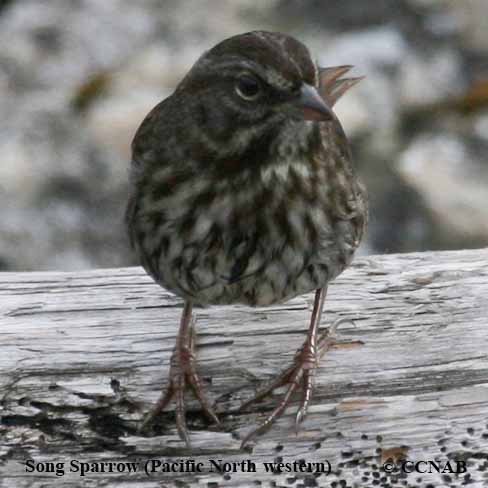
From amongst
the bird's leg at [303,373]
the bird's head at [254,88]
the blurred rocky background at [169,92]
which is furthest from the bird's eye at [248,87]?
the blurred rocky background at [169,92]

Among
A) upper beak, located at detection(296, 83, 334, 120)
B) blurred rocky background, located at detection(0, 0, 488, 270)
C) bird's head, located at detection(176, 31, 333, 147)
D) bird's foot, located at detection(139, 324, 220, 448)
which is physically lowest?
bird's foot, located at detection(139, 324, 220, 448)

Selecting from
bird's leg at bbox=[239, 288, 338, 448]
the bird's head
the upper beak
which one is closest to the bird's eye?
the bird's head

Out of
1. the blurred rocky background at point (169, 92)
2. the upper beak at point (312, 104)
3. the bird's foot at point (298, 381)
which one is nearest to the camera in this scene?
the upper beak at point (312, 104)

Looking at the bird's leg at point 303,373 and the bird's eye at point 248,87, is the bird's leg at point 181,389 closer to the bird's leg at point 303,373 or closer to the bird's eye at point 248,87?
the bird's leg at point 303,373

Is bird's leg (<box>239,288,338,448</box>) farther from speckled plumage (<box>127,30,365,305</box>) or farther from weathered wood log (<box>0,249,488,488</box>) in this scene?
speckled plumage (<box>127,30,365,305</box>)

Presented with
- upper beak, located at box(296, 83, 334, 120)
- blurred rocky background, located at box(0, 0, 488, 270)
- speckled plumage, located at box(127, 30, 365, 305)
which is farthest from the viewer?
blurred rocky background, located at box(0, 0, 488, 270)

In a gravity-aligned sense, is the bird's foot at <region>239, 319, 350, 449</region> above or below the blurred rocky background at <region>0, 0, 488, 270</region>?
Result: below

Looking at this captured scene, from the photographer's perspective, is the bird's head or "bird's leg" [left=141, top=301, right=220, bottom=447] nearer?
the bird's head
